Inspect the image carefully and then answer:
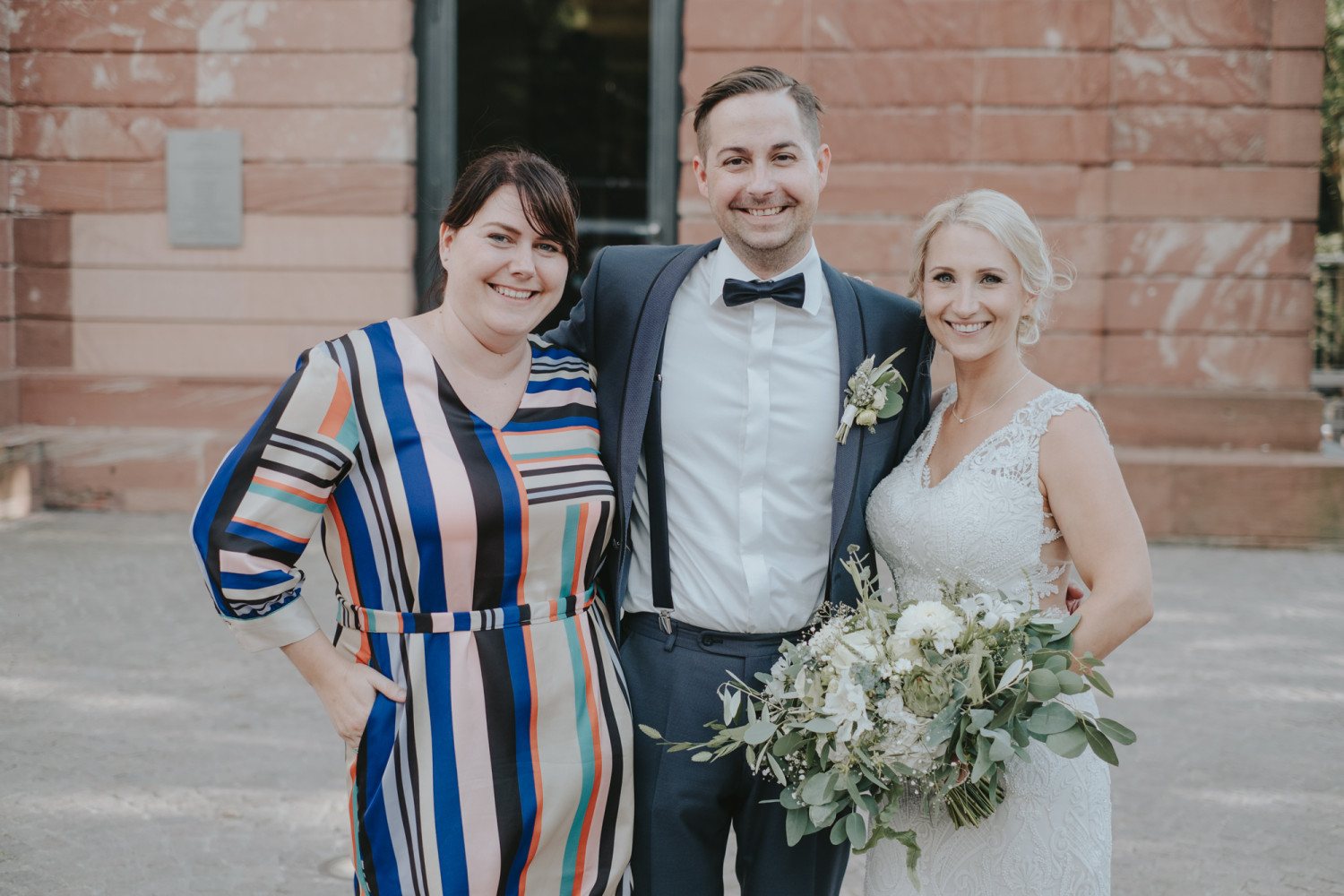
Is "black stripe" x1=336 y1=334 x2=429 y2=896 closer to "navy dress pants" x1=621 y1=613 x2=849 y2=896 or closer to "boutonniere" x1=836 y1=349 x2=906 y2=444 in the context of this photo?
"navy dress pants" x1=621 y1=613 x2=849 y2=896

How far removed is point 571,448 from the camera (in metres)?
2.44

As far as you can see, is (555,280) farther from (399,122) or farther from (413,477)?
(399,122)

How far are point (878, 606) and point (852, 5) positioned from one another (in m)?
6.81

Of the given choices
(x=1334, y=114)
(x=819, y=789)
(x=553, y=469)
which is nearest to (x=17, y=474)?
(x=553, y=469)

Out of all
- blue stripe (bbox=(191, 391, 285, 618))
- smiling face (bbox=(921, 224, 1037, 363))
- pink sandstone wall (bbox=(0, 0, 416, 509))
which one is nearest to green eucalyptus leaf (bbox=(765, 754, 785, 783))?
smiling face (bbox=(921, 224, 1037, 363))

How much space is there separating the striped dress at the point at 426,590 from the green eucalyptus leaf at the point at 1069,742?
0.98m

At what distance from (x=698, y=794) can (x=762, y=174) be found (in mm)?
1524

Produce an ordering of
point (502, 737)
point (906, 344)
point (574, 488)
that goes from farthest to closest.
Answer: point (906, 344), point (574, 488), point (502, 737)

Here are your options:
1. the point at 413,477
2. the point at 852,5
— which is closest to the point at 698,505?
the point at 413,477

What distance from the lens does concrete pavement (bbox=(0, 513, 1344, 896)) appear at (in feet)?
11.5

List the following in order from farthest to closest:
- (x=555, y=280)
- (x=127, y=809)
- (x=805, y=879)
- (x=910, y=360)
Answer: (x=127, y=809) → (x=910, y=360) → (x=805, y=879) → (x=555, y=280)

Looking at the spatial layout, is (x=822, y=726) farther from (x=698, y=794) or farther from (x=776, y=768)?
(x=698, y=794)

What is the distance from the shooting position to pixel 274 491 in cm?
213

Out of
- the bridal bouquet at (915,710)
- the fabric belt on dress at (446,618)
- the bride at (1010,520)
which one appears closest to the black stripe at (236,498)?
the fabric belt on dress at (446,618)
